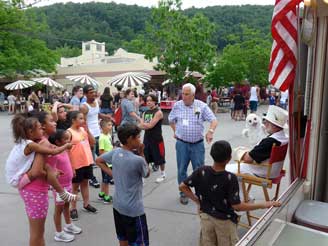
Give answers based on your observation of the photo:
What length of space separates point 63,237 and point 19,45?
30.5 meters

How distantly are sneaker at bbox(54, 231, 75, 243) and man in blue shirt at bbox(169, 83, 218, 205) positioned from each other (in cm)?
190

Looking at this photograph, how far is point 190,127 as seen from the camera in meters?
5.26

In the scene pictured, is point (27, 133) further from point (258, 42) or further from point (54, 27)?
point (54, 27)

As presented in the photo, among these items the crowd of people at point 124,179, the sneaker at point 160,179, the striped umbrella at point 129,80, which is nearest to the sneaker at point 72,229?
the crowd of people at point 124,179

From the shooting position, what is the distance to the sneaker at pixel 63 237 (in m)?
4.23

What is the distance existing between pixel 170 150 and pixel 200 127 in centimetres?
461

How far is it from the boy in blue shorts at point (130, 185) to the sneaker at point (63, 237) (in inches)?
48.1

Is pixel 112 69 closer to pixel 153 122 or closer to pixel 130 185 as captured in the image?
pixel 153 122

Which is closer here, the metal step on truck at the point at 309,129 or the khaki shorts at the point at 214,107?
the metal step on truck at the point at 309,129

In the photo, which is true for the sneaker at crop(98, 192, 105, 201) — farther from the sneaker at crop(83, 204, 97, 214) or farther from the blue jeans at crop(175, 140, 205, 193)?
the blue jeans at crop(175, 140, 205, 193)

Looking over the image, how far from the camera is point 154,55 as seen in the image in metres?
22.1

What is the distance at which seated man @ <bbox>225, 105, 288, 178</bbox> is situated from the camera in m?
4.16

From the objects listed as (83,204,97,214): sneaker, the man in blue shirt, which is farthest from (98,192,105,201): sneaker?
the man in blue shirt

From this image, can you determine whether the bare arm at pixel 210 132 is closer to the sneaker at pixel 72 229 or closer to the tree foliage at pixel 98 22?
the sneaker at pixel 72 229
